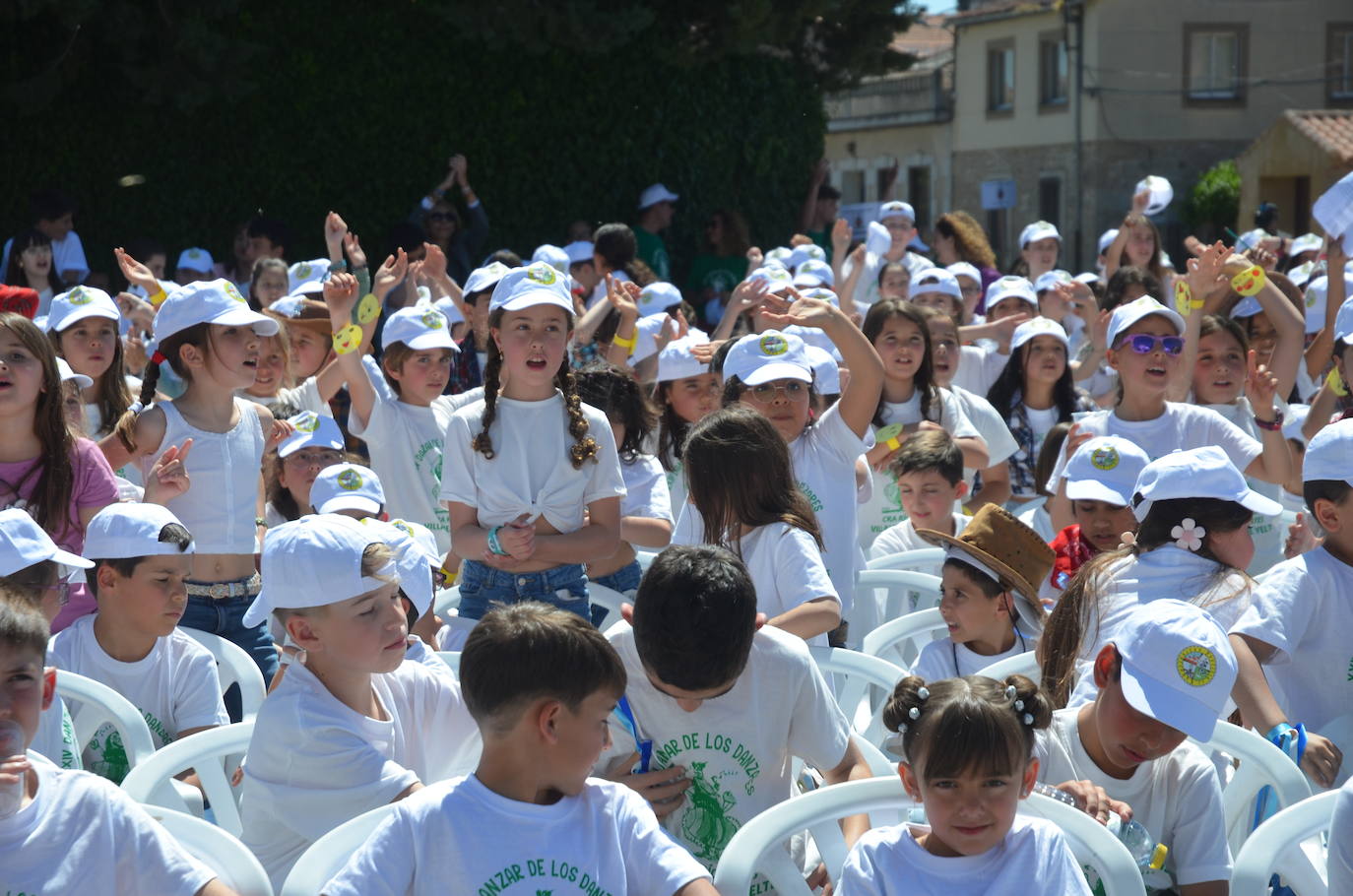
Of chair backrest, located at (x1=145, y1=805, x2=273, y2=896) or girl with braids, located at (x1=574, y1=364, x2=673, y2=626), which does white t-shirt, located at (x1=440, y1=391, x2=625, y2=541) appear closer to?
girl with braids, located at (x1=574, y1=364, x2=673, y2=626)

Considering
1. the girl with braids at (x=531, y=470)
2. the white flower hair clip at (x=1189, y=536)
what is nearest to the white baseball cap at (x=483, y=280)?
the girl with braids at (x=531, y=470)

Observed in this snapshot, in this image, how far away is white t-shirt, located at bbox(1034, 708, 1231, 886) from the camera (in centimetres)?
304

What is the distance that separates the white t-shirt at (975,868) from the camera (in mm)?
2578

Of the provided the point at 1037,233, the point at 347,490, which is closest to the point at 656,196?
the point at 1037,233

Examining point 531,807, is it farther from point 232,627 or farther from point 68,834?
point 232,627

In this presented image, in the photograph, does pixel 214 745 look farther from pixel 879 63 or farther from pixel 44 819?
pixel 879 63

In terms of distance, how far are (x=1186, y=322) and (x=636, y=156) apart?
9456 millimetres

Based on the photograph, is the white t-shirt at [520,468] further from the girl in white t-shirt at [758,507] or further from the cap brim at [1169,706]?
the cap brim at [1169,706]

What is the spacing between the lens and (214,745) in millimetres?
3498

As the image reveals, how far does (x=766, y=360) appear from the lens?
505cm

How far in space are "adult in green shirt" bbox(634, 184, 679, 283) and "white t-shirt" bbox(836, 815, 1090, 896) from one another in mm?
9915

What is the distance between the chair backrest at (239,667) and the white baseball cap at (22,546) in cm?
89

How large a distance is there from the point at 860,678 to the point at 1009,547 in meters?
0.63

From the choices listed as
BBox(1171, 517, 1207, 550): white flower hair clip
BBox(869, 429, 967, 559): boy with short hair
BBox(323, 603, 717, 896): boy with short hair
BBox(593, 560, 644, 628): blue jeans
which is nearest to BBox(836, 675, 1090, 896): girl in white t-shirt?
BBox(323, 603, 717, 896): boy with short hair
